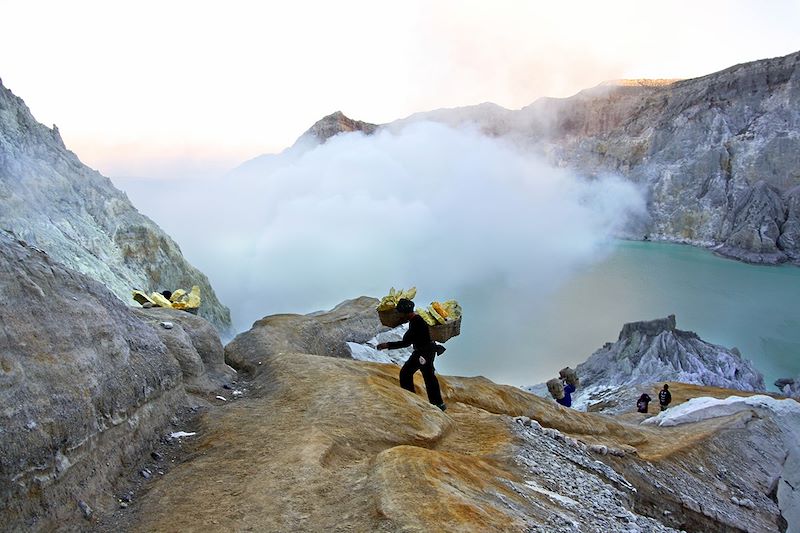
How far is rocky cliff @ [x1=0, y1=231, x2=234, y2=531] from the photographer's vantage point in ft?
18.6

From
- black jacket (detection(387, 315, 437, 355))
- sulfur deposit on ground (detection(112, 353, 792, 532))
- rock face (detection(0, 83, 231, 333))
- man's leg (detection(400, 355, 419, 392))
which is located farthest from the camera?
rock face (detection(0, 83, 231, 333))

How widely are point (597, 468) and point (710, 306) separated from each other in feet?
204

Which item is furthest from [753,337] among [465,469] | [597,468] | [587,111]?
[587,111]

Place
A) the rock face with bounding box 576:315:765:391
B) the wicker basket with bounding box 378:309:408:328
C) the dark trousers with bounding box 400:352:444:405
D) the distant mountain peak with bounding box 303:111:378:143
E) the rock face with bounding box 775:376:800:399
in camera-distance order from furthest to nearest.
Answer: the distant mountain peak with bounding box 303:111:378:143, the rock face with bounding box 576:315:765:391, the rock face with bounding box 775:376:800:399, the wicker basket with bounding box 378:309:408:328, the dark trousers with bounding box 400:352:444:405

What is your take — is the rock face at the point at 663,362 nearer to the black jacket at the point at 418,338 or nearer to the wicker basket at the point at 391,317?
the wicker basket at the point at 391,317

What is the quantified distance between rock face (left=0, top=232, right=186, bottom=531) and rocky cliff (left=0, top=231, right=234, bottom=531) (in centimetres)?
1

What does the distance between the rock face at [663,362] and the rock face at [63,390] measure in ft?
115

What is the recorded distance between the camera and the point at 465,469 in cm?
745

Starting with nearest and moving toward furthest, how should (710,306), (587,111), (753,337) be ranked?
(753,337), (710,306), (587,111)

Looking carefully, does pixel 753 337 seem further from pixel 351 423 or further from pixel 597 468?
pixel 351 423

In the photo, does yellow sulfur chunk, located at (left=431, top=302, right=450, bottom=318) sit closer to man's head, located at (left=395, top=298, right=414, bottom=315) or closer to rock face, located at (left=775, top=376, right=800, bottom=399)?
man's head, located at (left=395, top=298, right=414, bottom=315)

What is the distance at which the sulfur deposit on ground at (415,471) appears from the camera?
19.7 feet

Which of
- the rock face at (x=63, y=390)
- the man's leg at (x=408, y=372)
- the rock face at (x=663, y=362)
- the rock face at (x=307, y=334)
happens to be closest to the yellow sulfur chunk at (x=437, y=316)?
the man's leg at (x=408, y=372)

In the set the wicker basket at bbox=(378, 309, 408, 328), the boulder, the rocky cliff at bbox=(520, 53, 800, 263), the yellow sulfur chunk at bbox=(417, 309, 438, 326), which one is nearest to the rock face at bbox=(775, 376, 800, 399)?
the yellow sulfur chunk at bbox=(417, 309, 438, 326)
